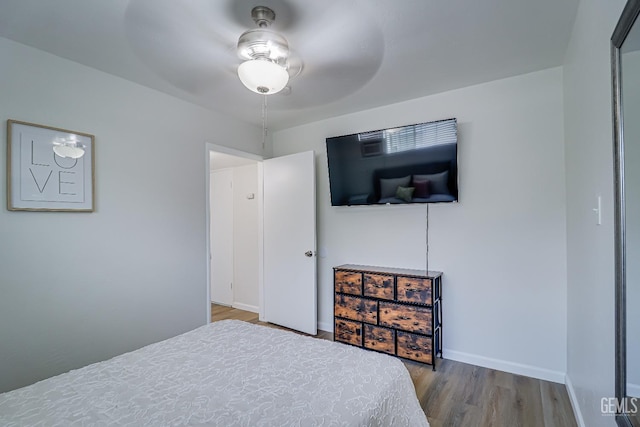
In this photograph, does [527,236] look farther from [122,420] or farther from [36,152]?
[36,152]

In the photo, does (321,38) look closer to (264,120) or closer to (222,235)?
(264,120)

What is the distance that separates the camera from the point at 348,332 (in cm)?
299

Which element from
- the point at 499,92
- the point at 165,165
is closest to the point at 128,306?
the point at 165,165

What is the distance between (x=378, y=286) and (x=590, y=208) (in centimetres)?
168

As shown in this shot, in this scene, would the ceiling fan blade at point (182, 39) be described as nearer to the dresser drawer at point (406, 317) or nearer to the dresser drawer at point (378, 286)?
the dresser drawer at point (378, 286)

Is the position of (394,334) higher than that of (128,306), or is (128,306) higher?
(128,306)

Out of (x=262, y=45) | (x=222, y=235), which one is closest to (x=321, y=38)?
(x=262, y=45)

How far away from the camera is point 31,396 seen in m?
→ 1.23

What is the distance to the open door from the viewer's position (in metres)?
3.38

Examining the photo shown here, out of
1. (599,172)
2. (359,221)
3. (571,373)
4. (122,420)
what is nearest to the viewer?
(122,420)

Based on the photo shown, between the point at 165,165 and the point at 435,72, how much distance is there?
2.49m

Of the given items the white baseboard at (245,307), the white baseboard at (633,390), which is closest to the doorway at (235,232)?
the white baseboard at (245,307)

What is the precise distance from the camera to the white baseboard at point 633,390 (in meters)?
0.89

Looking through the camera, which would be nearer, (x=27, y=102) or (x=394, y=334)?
(x=27, y=102)
